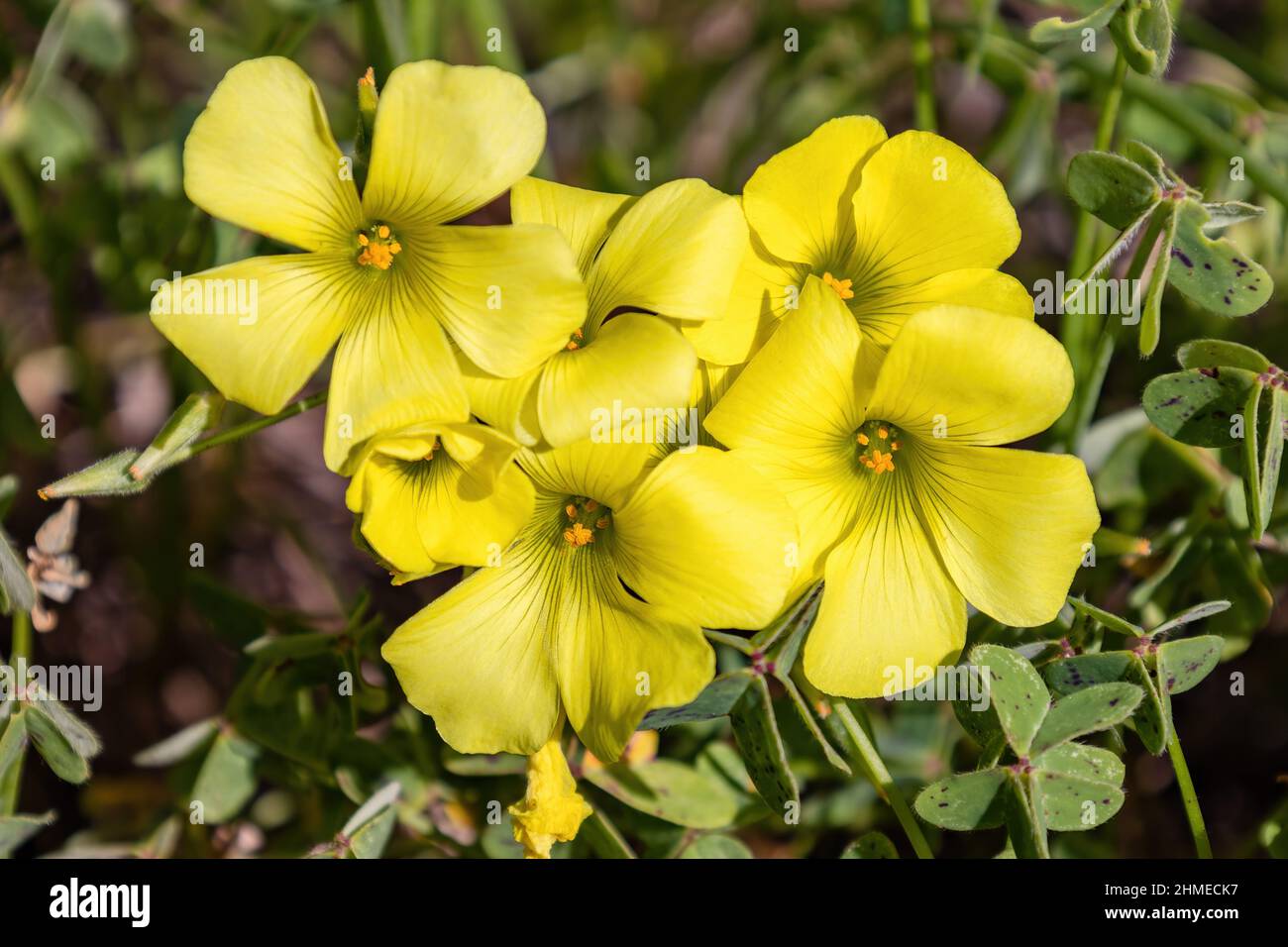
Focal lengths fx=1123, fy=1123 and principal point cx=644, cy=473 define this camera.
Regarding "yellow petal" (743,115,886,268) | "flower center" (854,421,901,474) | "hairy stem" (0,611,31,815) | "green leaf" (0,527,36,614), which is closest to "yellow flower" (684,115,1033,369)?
"yellow petal" (743,115,886,268)

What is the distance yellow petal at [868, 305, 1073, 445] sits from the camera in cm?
132

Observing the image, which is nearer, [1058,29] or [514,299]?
[514,299]

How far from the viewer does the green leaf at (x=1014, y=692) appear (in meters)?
1.49

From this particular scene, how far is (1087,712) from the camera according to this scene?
150 centimetres

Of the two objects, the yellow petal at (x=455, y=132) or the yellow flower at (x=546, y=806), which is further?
the yellow flower at (x=546, y=806)

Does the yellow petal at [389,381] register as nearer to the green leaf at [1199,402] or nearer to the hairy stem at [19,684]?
the hairy stem at [19,684]

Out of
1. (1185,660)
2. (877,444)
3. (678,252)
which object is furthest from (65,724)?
(1185,660)

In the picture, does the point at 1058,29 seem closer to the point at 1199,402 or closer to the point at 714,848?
the point at 1199,402

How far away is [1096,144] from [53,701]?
178 cm

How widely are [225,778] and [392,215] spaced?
104 centimetres

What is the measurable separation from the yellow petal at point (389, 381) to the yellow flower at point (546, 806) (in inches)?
19.1

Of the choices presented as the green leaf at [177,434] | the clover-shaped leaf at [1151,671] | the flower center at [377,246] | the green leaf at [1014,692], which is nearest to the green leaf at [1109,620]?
the clover-shaped leaf at [1151,671]

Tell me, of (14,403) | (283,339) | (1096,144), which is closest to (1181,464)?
(1096,144)
